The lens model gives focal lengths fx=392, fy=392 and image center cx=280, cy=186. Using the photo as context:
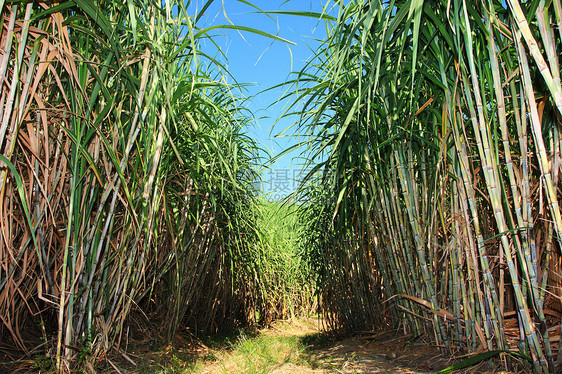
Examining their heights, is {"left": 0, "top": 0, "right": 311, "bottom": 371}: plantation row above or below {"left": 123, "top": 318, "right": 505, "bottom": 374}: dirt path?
above

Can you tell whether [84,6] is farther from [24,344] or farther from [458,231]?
[458,231]

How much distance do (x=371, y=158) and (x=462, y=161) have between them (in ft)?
2.30

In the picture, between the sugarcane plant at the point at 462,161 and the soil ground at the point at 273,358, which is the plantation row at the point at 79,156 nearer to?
the soil ground at the point at 273,358

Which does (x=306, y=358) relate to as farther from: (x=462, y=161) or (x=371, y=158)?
(x=462, y=161)

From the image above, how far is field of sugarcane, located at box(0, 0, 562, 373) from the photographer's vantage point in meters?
1.11

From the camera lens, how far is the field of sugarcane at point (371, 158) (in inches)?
43.8

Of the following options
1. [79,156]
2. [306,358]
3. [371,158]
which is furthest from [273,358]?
[79,156]

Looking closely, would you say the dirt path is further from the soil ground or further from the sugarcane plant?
the sugarcane plant

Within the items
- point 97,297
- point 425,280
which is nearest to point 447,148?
point 425,280

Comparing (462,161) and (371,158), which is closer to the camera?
(462,161)

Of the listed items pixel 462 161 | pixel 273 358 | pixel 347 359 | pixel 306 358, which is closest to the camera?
pixel 462 161

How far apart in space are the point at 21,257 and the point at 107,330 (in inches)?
16.7

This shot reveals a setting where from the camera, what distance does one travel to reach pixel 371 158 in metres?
1.93

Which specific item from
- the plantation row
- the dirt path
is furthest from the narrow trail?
the plantation row
